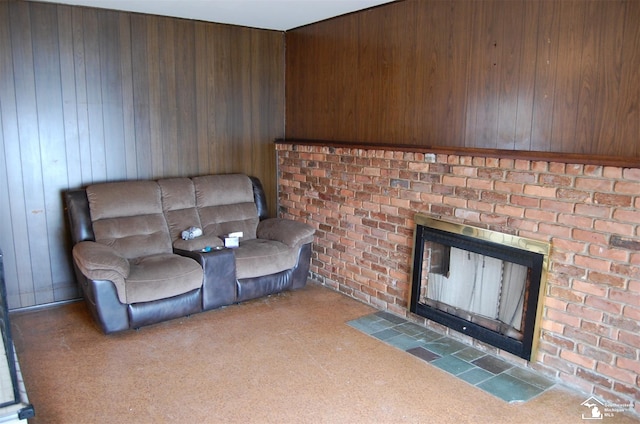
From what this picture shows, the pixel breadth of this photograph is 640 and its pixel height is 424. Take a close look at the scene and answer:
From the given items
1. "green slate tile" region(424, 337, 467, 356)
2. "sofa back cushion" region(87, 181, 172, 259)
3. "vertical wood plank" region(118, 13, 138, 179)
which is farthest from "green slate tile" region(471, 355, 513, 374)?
"vertical wood plank" region(118, 13, 138, 179)

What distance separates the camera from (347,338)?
134 inches

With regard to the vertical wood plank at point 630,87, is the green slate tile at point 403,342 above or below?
below

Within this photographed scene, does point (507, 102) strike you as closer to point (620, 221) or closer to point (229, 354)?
point (620, 221)

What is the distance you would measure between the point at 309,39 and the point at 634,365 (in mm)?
3548

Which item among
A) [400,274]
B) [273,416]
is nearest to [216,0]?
[400,274]

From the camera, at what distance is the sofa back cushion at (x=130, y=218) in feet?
12.3

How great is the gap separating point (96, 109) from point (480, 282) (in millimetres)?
3233

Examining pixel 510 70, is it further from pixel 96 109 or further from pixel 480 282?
pixel 96 109

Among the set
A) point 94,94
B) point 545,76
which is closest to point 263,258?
point 94,94

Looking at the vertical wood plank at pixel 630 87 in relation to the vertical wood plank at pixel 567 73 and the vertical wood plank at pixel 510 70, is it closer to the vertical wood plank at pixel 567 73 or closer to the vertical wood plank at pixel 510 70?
the vertical wood plank at pixel 567 73

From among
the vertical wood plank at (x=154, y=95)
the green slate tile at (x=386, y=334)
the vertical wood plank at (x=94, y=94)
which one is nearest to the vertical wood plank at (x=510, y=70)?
the green slate tile at (x=386, y=334)

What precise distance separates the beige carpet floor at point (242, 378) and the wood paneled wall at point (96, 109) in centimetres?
70

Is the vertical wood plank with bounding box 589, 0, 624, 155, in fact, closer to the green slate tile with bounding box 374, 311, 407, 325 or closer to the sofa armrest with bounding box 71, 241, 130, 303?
the green slate tile with bounding box 374, 311, 407, 325

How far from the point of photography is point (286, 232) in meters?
4.22
